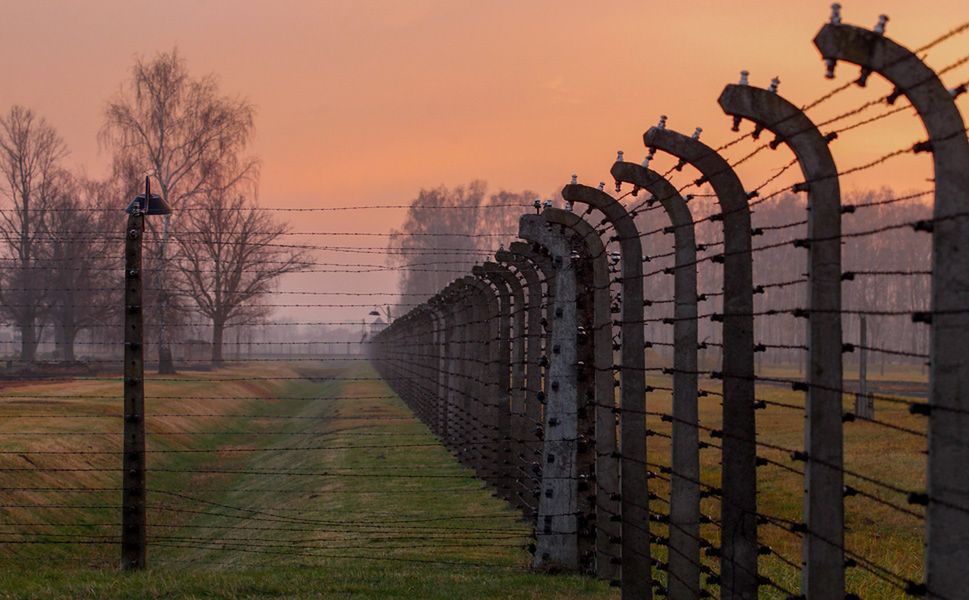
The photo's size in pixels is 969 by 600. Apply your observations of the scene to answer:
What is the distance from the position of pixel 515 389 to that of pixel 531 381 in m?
0.99

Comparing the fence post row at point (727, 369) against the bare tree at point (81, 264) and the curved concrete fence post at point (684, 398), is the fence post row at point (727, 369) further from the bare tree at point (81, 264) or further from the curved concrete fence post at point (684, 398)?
the bare tree at point (81, 264)

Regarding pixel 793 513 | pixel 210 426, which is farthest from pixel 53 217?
pixel 793 513

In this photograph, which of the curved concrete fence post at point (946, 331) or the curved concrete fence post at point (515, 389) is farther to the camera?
the curved concrete fence post at point (515, 389)

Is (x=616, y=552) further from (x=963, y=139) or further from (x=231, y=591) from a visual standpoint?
(x=963, y=139)

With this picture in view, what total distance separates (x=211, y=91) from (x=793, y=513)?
1973 inches

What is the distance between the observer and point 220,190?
63438 mm

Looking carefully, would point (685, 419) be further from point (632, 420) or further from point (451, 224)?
point (451, 224)

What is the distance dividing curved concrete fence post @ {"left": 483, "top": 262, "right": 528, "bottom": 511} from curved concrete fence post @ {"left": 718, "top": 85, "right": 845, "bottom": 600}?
9667 millimetres

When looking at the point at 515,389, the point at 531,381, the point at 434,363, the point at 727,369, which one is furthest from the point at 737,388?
the point at 434,363

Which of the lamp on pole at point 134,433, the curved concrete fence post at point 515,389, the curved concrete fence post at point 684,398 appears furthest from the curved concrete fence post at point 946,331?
the curved concrete fence post at point 515,389

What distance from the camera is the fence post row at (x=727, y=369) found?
4.96m

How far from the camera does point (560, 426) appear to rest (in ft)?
35.6

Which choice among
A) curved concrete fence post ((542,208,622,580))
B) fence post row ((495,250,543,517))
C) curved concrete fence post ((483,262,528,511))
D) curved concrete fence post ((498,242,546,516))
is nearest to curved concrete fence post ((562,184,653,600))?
curved concrete fence post ((542,208,622,580))

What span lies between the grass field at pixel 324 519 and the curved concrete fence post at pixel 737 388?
1394mm
